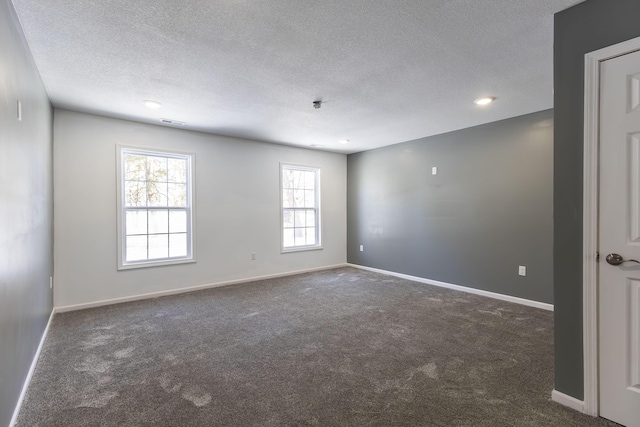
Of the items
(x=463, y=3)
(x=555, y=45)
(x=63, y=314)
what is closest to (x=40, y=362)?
(x=63, y=314)

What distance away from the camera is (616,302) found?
1.66 m

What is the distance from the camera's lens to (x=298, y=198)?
19.6 feet

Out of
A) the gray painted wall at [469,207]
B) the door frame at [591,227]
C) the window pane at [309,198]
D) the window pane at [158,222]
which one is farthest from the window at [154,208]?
the door frame at [591,227]

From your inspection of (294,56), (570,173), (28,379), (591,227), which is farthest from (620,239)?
(28,379)

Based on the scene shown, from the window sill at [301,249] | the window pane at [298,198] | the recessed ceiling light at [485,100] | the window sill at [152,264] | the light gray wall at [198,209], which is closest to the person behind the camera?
the recessed ceiling light at [485,100]

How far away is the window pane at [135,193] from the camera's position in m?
4.13

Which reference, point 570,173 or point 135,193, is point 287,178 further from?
point 570,173

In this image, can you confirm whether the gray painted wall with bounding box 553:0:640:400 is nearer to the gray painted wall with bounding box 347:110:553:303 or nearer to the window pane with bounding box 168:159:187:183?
the gray painted wall with bounding box 347:110:553:303

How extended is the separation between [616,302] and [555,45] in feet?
5.15

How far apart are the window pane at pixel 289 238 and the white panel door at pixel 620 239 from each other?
181 inches

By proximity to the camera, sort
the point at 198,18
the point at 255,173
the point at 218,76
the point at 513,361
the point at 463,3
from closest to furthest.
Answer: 1. the point at 463,3
2. the point at 198,18
3. the point at 513,361
4. the point at 218,76
5. the point at 255,173

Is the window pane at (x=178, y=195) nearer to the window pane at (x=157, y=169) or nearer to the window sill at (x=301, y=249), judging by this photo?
the window pane at (x=157, y=169)

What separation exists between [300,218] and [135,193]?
2849 millimetres

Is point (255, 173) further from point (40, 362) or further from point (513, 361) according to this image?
point (513, 361)
